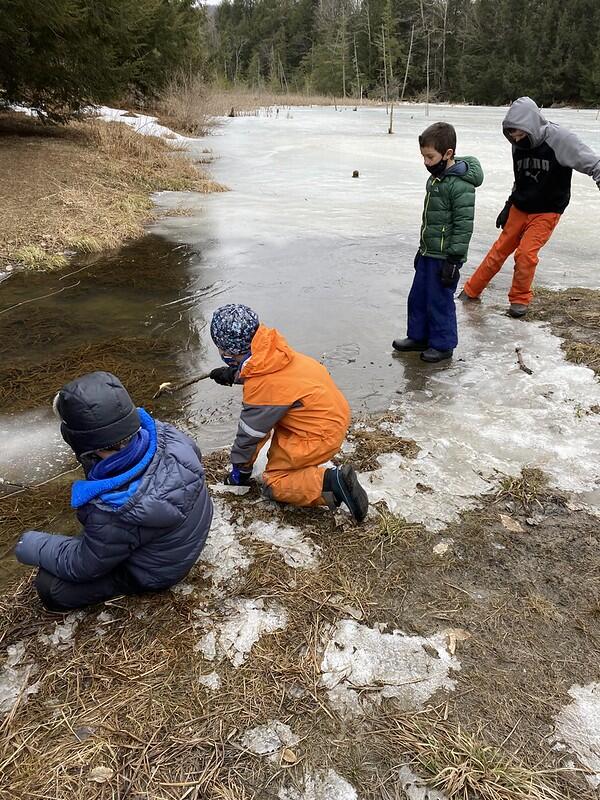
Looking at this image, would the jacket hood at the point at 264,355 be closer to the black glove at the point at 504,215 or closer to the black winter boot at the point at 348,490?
the black winter boot at the point at 348,490

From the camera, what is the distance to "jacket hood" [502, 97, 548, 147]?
5.01m

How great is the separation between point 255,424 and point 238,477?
45cm

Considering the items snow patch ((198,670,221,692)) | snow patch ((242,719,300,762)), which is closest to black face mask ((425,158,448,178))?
snow patch ((198,670,221,692))

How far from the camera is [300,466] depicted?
9.87 ft

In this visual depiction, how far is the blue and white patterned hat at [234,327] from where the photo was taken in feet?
9.16

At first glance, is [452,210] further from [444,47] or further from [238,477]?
[444,47]

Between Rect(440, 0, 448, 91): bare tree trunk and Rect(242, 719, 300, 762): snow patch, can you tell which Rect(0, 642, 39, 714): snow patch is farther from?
Rect(440, 0, 448, 91): bare tree trunk

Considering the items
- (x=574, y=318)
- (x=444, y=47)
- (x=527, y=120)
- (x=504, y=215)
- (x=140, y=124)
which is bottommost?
(x=574, y=318)

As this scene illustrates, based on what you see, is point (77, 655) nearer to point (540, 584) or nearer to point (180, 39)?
point (540, 584)

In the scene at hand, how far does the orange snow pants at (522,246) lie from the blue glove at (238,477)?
12.3ft

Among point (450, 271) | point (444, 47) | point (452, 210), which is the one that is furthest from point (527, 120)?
point (444, 47)

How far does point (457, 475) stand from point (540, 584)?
889mm

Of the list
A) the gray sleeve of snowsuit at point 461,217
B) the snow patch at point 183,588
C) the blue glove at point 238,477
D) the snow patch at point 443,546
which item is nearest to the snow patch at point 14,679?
the snow patch at point 183,588

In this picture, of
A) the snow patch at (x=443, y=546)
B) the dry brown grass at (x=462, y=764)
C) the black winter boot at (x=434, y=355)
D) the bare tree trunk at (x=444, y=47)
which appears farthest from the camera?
the bare tree trunk at (x=444, y=47)
